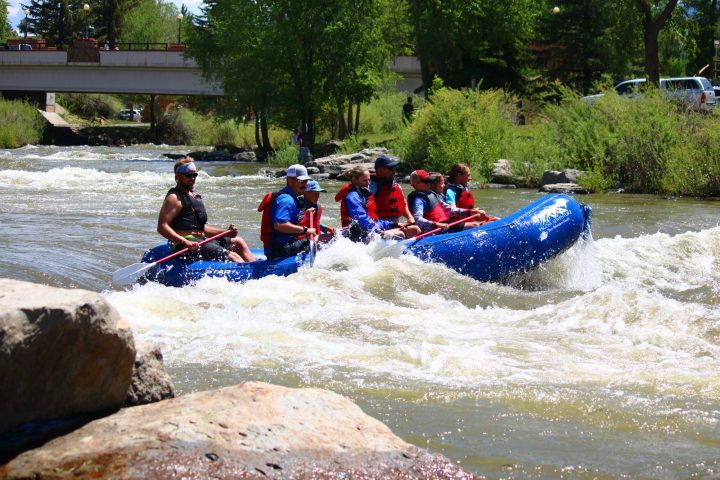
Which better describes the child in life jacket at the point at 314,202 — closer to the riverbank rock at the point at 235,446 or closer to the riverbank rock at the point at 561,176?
the riverbank rock at the point at 235,446

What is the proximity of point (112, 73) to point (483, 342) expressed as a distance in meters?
44.1

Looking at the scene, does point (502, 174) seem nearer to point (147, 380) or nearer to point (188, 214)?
point (188, 214)

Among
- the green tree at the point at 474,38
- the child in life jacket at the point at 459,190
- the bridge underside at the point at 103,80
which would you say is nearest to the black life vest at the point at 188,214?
the child in life jacket at the point at 459,190

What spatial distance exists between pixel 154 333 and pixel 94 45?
142 feet

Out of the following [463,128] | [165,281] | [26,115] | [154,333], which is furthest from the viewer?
A: [26,115]

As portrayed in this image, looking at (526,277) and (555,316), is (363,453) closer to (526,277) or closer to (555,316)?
(555,316)

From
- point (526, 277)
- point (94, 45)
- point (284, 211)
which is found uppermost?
point (94, 45)

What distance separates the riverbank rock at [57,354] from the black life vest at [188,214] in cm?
472

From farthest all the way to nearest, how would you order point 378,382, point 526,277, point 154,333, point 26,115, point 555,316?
point 26,115 < point 526,277 < point 555,316 < point 154,333 < point 378,382

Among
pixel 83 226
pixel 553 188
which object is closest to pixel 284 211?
pixel 83 226

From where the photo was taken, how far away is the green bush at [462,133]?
80.3 feet

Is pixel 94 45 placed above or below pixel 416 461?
above

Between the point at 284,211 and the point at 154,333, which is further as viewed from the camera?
the point at 284,211

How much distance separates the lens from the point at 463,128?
82.5 feet
